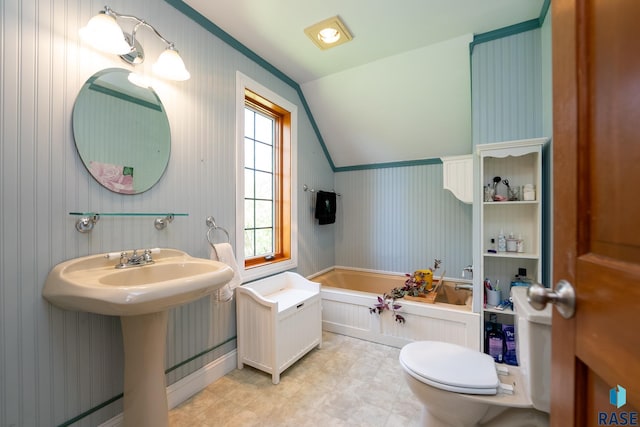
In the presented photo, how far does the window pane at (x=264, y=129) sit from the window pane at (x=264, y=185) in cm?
34

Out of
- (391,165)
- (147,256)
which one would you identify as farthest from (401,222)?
(147,256)

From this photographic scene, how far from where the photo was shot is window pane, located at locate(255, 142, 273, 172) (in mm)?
2443

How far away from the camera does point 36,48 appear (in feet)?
3.64

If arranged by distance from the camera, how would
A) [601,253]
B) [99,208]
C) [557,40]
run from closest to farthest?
[601,253] < [557,40] < [99,208]

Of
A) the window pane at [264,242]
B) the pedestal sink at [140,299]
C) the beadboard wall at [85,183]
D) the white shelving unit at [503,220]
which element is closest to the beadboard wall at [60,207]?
the beadboard wall at [85,183]

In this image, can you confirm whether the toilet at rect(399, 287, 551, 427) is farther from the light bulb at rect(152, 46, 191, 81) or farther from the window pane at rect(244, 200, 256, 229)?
the light bulb at rect(152, 46, 191, 81)

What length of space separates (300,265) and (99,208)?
1.85m

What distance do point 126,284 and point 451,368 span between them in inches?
64.6

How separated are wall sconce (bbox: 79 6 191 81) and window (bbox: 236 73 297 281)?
605 mm

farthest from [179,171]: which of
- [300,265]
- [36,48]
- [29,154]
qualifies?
[300,265]

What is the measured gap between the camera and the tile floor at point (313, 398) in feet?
4.79

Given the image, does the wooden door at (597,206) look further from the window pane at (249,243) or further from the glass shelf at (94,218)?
the window pane at (249,243)

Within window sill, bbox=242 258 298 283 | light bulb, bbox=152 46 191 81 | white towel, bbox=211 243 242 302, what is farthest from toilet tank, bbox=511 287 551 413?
light bulb, bbox=152 46 191 81

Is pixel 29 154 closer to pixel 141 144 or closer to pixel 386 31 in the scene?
pixel 141 144
